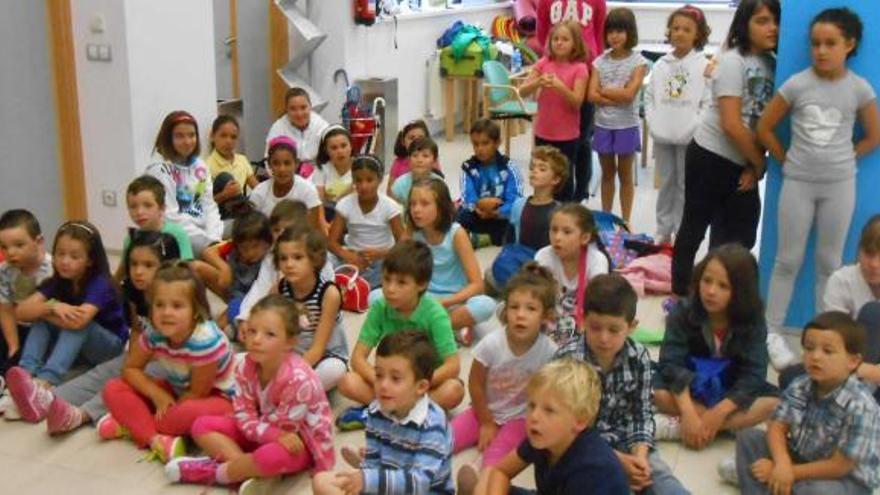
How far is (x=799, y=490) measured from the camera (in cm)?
239

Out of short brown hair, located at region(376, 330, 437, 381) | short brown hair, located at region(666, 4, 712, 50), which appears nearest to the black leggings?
short brown hair, located at region(666, 4, 712, 50)

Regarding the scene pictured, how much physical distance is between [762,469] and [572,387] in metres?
0.77

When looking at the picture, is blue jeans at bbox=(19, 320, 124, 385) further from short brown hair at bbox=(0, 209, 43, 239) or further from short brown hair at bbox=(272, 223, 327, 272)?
short brown hair at bbox=(272, 223, 327, 272)

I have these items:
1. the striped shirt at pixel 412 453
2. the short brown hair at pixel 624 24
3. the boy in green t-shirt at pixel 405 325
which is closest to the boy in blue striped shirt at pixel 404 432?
the striped shirt at pixel 412 453

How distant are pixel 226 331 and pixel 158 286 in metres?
0.91

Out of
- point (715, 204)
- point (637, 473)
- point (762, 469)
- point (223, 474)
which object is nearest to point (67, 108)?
point (223, 474)

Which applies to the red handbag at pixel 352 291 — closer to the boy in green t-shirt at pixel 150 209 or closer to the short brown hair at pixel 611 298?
the boy in green t-shirt at pixel 150 209

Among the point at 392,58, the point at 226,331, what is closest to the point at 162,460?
the point at 226,331

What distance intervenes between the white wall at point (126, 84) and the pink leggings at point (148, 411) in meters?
1.94

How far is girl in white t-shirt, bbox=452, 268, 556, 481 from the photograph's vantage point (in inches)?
103

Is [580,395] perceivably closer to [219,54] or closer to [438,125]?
[219,54]

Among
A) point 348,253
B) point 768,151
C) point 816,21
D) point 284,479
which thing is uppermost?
point 816,21

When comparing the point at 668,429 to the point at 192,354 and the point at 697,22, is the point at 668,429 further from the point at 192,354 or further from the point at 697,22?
the point at 697,22

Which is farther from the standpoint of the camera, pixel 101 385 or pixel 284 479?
pixel 101 385
